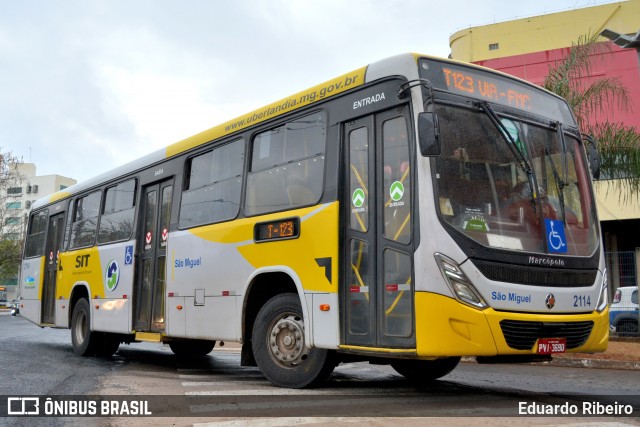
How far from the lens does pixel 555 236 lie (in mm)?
6496

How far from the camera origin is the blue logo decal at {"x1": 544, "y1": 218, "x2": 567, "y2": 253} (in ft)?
21.1

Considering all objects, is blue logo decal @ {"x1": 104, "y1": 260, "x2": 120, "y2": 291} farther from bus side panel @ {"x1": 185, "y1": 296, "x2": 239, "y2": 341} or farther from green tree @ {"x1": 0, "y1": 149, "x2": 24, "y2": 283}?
green tree @ {"x1": 0, "y1": 149, "x2": 24, "y2": 283}

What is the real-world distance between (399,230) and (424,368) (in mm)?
2853

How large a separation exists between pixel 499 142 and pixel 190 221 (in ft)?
15.6

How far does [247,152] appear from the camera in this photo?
27.8 ft

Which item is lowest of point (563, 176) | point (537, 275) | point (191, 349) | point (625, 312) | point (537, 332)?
point (191, 349)

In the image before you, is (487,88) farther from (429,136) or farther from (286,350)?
(286,350)

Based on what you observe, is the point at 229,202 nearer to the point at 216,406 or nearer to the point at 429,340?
the point at 216,406

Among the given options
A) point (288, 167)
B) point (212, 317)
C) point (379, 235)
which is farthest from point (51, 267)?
point (379, 235)

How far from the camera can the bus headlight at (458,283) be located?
5.80 meters

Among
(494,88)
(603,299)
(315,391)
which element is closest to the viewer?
(603,299)

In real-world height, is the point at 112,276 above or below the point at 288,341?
above

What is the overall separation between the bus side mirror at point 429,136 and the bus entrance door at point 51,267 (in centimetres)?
1015

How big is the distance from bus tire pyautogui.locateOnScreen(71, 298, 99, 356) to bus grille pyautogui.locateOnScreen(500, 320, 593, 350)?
8.46 m
